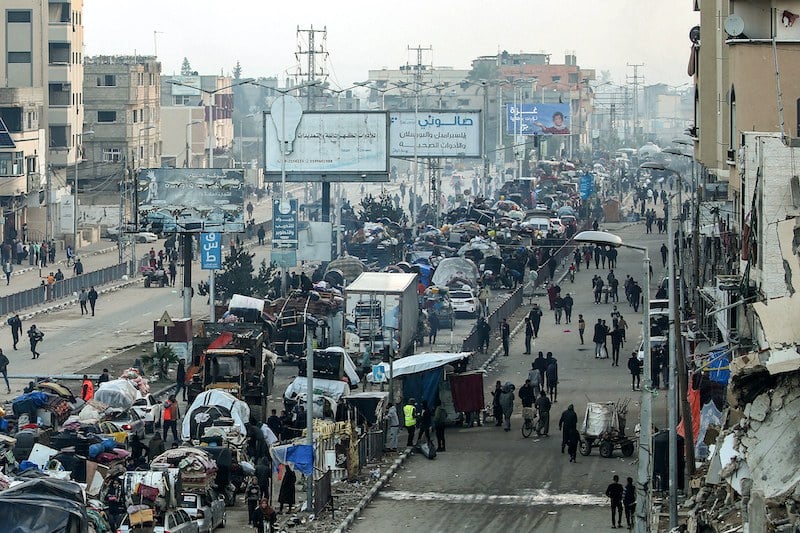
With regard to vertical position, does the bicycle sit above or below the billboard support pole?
below

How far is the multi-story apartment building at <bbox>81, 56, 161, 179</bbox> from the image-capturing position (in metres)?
104

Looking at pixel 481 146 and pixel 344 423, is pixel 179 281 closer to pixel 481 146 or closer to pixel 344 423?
pixel 481 146

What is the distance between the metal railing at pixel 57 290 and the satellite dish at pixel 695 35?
21889 mm

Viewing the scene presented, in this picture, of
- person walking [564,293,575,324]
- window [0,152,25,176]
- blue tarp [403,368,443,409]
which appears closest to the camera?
blue tarp [403,368,443,409]

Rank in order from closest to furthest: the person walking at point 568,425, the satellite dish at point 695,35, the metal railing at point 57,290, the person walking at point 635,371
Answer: the person walking at point 568,425 < the person walking at point 635,371 < the satellite dish at point 695,35 < the metal railing at point 57,290

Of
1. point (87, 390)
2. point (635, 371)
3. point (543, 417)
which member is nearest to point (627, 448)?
point (543, 417)

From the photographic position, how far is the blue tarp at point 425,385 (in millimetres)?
36625

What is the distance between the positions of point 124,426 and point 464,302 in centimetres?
2046

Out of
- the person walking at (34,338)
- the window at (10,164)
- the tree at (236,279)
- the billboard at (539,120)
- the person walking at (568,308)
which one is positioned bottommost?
the person walking at (34,338)

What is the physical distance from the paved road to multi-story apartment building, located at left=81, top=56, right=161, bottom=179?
65879mm

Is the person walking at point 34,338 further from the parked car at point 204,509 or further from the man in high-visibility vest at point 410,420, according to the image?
the parked car at point 204,509

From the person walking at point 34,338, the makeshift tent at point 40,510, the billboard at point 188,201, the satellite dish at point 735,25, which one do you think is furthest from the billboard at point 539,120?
the makeshift tent at point 40,510

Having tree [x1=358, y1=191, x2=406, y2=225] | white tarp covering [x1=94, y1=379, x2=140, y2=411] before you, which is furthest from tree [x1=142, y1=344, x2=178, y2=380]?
tree [x1=358, y1=191, x2=406, y2=225]

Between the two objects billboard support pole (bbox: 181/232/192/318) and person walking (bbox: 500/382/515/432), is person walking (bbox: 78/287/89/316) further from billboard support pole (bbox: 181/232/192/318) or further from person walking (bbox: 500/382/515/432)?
person walking (bbox: 500/382/515/432)
